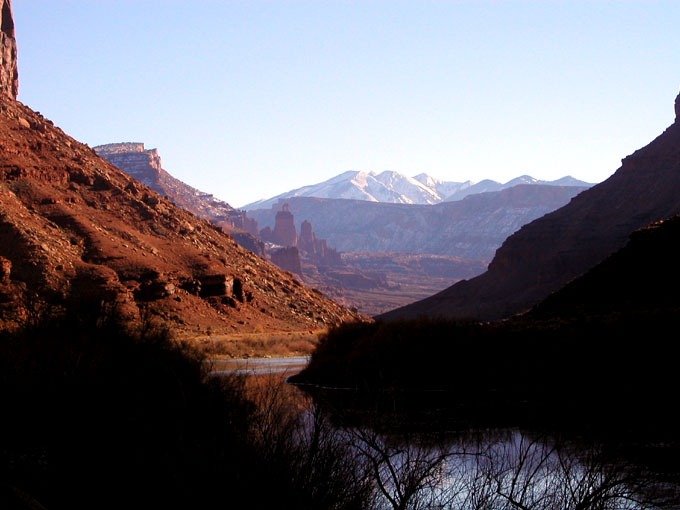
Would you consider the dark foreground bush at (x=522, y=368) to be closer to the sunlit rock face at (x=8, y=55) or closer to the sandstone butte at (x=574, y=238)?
the sandstone butte at (x=574, y=238)

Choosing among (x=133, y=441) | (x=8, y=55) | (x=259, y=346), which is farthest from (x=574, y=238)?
(x=133, y=441)

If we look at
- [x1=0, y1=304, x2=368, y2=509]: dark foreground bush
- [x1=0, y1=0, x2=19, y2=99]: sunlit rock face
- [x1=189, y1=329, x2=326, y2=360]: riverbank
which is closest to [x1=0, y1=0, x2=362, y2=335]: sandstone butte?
[x1=0, y1=0, x2=19, y2=99]: sunlit rock face

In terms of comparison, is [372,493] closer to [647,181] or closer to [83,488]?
[83,488]

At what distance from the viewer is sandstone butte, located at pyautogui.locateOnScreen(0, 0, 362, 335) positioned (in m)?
58.2

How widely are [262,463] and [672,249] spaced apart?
88.3 ft

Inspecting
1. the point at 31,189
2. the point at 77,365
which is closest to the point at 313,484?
the point at 77,365

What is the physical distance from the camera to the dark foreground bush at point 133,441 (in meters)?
8.40

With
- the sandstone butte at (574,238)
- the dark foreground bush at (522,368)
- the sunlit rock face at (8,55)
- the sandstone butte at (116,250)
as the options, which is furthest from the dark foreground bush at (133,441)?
the sunlit rock face at (8,55)

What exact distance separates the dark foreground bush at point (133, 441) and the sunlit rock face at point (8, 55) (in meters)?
Result: 83.4

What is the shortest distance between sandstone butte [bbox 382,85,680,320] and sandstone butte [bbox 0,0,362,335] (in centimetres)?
2415

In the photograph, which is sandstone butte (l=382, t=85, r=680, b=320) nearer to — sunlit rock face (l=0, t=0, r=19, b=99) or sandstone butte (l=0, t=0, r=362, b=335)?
sandstone butte (l=0, t=0, r=362, b=335)

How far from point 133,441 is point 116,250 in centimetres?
5748

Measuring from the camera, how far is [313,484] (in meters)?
8.91

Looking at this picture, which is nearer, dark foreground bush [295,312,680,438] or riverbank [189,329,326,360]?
dark foreground bush [295,312,680,438]
